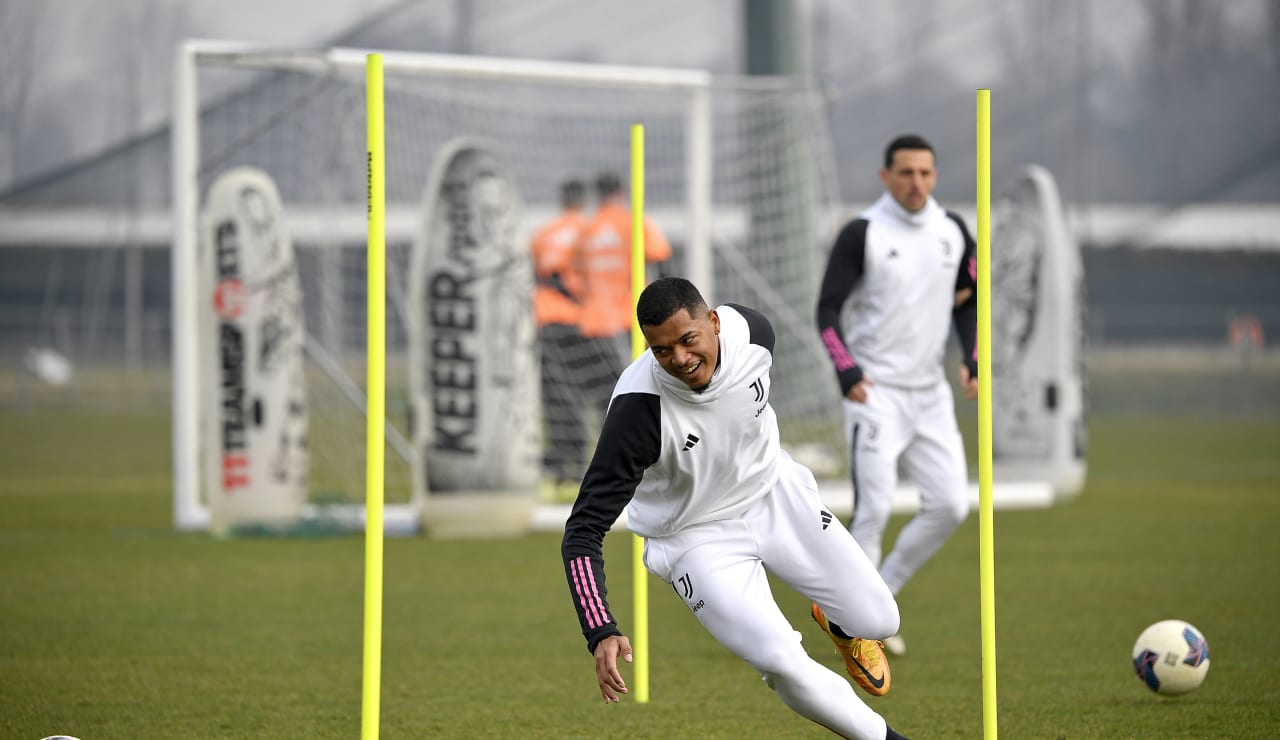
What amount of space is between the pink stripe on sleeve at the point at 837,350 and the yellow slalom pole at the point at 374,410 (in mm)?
2822

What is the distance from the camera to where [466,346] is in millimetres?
12148

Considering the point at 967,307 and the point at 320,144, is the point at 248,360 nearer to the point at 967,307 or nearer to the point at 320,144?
the point at 320,144

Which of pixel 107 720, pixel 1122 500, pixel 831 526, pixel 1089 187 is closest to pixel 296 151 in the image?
pixel 1122 500

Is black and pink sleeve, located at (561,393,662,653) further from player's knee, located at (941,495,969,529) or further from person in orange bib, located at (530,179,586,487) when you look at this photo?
person in orange bib, located at (530,179,586,487)

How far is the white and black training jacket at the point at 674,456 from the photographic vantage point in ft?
15.7

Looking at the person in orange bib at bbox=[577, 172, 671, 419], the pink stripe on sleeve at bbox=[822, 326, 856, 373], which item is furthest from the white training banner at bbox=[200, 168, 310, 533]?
the pink stripe on sleeve at bbox=[822, 326, 856, 373]

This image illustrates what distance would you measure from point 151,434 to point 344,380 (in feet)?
45.7

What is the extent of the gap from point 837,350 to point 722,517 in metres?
Answer: 2.42

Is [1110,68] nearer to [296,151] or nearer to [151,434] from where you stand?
[151,434]

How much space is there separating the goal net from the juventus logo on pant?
7258 millimetres

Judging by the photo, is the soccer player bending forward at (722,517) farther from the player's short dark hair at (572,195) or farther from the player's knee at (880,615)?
the player's short dark hair at (572,195)

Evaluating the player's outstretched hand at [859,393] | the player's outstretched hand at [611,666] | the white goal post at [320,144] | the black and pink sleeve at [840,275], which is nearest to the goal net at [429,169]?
the white goal post at [320,144]

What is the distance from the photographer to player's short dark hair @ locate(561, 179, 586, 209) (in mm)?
14766

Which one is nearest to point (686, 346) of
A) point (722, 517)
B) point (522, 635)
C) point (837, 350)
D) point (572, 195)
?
point (722, 517)
